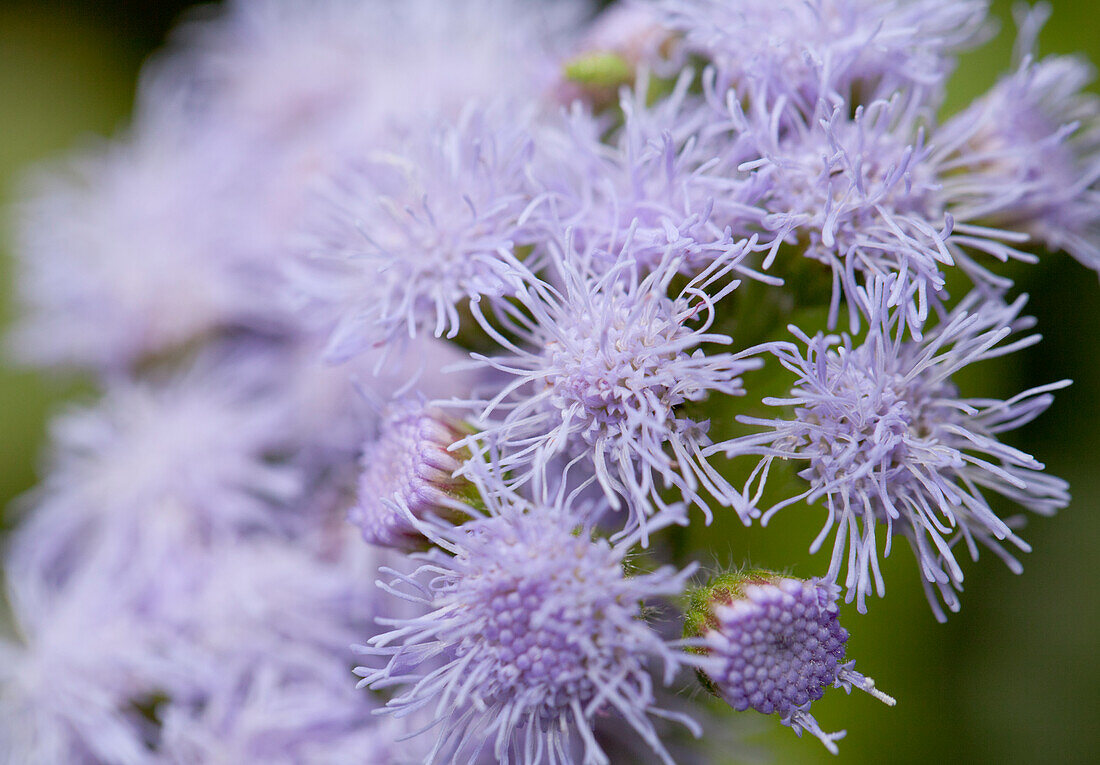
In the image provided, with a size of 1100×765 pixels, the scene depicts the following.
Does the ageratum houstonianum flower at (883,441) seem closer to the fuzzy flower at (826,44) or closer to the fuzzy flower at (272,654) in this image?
the fuzzy flower at (826,44)

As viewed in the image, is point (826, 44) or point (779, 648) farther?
point (826, 44)

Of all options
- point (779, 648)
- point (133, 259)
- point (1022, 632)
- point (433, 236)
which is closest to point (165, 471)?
point (133, 259)

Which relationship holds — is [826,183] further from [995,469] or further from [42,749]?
[42,749]

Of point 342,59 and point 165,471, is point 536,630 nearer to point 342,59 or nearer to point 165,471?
point 165,471

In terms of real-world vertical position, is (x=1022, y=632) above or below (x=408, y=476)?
below

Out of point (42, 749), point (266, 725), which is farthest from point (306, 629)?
point (42, 749)

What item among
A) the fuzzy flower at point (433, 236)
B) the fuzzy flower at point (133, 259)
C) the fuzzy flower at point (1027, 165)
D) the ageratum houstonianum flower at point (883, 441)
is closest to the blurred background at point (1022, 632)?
the fuzzy flower at point (1027, 165)

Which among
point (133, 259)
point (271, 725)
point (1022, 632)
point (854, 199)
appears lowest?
point (1022, 632)
